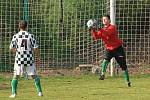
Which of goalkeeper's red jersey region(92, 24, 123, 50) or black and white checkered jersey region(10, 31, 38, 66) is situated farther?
goalkeeper's red jersey region(92, 24, 123, 50)

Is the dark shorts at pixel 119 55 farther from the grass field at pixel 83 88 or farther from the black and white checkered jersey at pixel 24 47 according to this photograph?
the black and white checkered jersey at pixel 24 47

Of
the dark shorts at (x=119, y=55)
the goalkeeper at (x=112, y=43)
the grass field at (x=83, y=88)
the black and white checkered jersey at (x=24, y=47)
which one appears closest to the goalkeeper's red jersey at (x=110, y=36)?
the goalkeeper at (x=112, y=43)

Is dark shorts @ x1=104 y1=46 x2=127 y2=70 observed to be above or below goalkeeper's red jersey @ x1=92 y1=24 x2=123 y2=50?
below

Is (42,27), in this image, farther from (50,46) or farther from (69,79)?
(69,79)

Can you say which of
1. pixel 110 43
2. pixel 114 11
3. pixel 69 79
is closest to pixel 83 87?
pixel 110 43

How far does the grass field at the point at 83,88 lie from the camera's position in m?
11.3

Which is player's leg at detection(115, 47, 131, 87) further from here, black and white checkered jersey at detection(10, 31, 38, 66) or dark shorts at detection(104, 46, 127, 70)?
black and white checkered jersey at detection(10, 31, 38, 66)

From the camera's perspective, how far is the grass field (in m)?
11.3

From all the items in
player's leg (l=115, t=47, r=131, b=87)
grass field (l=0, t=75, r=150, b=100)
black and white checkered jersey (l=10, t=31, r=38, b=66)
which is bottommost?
grass field (l=0, t=75, r=150, b=100)

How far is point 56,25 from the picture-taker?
60.1 feet

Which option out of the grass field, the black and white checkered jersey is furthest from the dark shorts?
the black and white checkered jersey

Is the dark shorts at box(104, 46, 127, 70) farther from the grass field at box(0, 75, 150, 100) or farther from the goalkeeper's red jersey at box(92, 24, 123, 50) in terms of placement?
the grass field at box(0, 75, 150, 100)

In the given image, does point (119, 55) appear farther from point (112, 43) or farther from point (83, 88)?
point (83, 88)

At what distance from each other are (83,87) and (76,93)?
1.54 metres
